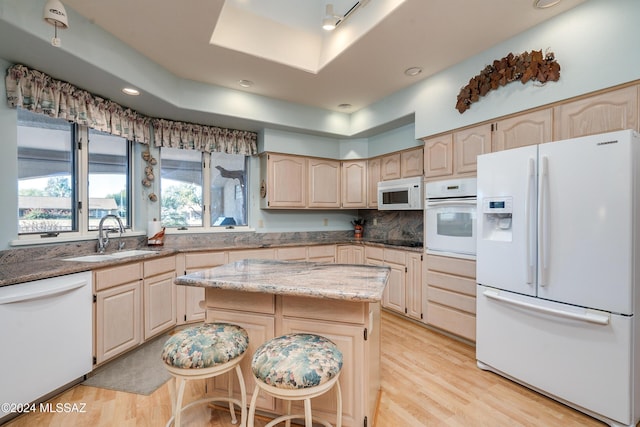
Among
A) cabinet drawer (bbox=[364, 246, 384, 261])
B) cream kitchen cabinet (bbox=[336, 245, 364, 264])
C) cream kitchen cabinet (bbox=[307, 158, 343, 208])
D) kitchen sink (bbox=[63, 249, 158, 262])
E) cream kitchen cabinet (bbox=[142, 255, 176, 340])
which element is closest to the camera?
kitchen sink (bbox=[63, 249, 158, 262])

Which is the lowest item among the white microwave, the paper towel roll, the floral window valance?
the paper towel roll

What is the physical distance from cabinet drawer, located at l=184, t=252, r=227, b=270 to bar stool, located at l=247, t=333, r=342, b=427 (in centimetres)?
213

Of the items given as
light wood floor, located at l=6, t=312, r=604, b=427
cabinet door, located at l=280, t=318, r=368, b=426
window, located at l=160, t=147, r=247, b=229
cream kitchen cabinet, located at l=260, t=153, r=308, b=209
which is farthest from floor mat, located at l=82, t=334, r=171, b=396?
cream kitchen cabinet, located at l=260, t=153, r=308, b=209

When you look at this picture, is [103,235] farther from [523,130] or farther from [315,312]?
[523,130]

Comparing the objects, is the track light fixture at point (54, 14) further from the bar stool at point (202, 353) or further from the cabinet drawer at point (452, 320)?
the cabinet drawer at point (452, 320)

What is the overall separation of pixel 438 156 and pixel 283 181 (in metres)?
2.04

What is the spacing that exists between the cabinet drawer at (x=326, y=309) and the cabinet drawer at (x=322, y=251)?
231cm

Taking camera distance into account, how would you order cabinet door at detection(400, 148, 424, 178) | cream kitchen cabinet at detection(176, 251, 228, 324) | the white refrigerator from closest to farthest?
the white refrigerator < cream kitchen cabinet at detection(176, 251, 228, 324) < cabinet door at detection(400, 148, 424, 178)

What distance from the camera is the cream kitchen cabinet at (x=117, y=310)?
85.7 inches

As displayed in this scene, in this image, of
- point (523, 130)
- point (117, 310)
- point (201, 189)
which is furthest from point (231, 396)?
point (523, 130)

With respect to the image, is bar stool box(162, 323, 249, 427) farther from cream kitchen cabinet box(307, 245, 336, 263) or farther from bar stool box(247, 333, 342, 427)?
cream kitchen cabinet box(307, 245, 336, 263)

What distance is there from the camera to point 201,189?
3760mm

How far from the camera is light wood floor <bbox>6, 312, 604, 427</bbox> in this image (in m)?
1.69

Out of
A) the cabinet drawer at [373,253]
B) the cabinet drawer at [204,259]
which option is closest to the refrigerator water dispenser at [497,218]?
the cabinet drawer at [373,253]
